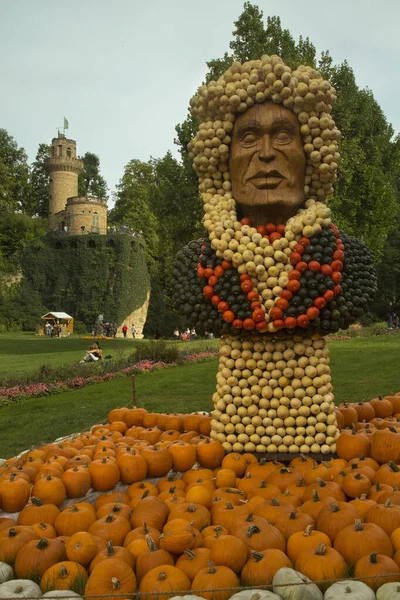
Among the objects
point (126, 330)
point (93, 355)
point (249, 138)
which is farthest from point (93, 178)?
point (249, 138)

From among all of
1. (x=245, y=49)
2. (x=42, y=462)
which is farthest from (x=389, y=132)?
(x=42, y=462)

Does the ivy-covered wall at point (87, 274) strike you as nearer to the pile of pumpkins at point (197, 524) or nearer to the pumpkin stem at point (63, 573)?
the pile of pumpkins at point (197, 524)

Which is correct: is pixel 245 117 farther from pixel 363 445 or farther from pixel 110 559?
pixel 110 559

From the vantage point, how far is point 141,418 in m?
5.82

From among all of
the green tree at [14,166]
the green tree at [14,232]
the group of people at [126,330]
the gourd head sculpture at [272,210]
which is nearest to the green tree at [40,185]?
the green tree at [14,166]

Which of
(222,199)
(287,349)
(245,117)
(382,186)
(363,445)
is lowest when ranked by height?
(363,445)

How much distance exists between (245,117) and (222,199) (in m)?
0.69

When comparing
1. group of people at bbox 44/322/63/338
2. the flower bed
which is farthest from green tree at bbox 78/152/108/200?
the flower bed

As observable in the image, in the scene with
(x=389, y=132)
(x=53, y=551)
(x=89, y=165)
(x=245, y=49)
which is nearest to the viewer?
(x=53, y=551)

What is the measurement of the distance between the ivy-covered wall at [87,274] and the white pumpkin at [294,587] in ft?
134

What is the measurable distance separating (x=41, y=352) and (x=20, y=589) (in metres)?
22.7

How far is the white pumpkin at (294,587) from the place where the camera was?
8.13 ft

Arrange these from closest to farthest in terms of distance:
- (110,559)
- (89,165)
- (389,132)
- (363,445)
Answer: (110,559) < (363,445) < (389,132) < (89,165)

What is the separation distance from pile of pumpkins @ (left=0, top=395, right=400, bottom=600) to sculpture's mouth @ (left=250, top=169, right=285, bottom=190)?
6.76 ft
